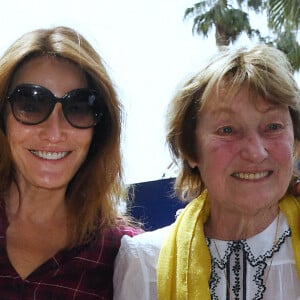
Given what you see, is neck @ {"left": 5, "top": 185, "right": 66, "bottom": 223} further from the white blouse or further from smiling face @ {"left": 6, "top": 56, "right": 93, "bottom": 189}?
the white blouse

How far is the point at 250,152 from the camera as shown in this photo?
199cm

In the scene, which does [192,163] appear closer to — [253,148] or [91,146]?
[253,148]

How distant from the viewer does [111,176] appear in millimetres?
2600

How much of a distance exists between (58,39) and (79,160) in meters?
0.52

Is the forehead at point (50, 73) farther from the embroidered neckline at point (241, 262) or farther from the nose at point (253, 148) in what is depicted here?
the embroidered neckline at point (241, 262)

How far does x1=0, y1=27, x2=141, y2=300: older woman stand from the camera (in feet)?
7.29

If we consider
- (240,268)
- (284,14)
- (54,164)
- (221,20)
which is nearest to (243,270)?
(240,268)

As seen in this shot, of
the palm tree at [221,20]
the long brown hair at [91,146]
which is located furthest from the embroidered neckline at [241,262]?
the palm tree at [221,20]

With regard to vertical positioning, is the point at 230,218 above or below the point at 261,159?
below

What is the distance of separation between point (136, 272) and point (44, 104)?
0.75 m

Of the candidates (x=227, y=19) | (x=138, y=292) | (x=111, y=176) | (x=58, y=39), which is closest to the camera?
(x=138, y=292)

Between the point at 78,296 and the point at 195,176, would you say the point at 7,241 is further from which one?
the point at 195,176

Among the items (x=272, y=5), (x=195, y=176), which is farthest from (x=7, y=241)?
(x=272, y=5)

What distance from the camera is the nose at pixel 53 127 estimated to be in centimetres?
223
